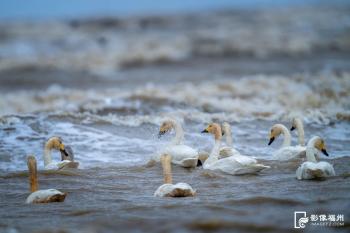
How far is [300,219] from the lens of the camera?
7.44 meters

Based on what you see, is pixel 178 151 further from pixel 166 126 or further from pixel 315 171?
pixel 315 171

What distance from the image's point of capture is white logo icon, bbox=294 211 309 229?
723 centimetres

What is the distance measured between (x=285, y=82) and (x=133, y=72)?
1402 cm

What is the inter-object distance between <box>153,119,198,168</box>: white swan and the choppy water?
5.4 inches

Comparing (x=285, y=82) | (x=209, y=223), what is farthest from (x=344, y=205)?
(x=285, y=82)

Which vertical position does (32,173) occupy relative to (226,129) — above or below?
below

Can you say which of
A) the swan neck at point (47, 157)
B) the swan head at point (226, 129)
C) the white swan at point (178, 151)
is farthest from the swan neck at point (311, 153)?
the swan neck at point (47, 157)

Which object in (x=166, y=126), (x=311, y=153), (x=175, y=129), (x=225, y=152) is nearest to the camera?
(x=311, y=153)

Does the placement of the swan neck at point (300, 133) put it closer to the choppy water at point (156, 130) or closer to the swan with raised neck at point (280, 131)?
the swan with raised neck at point (280, 131)

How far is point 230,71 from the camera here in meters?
34.1

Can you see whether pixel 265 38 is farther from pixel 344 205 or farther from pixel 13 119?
pixel 344 205

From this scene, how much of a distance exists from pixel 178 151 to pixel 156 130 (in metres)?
3.44

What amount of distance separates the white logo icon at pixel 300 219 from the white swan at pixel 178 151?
3.72m

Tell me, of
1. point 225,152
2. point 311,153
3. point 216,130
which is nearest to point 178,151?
point 216,130
